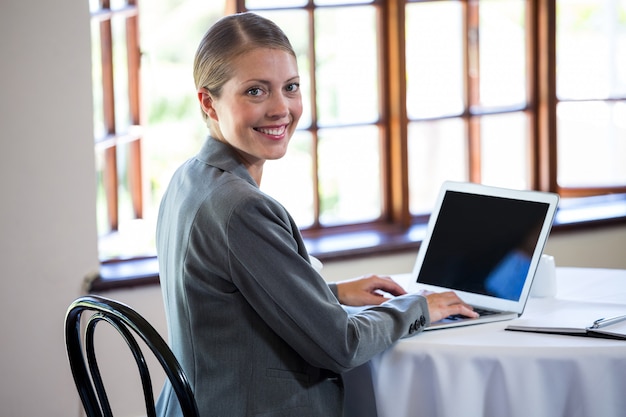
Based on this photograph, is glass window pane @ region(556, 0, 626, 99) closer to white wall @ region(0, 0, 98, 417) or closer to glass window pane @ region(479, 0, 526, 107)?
glass window pane @ region(479, 0, 526, 107)

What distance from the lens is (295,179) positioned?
3.57 metres

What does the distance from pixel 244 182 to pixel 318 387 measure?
0.40 m

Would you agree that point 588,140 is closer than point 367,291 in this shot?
No

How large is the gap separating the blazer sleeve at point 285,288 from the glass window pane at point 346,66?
193 cm

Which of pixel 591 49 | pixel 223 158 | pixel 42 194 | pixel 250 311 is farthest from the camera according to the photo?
pixel 591 49

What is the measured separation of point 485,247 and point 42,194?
1.48 m

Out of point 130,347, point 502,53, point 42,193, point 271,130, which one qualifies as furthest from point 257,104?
point 502,53

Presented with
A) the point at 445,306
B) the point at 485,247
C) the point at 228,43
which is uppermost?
the point at 228,43

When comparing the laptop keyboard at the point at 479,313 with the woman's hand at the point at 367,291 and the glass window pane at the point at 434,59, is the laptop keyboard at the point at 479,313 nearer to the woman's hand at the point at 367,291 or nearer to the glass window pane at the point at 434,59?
the woman's hand at the point at 367,291

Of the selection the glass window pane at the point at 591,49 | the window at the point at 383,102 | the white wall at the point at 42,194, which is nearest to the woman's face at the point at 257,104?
the white wall at the point at 42,194

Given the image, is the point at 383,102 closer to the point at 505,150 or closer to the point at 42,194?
the point at 505,150

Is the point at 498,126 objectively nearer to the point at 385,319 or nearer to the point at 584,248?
the point at 584,248

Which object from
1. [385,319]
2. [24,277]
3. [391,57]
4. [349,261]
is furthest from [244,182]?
[391,57]

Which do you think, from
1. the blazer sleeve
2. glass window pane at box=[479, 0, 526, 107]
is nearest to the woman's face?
the blazer sleeve
